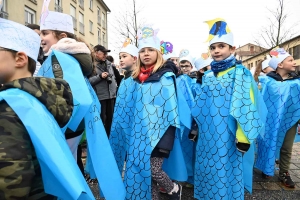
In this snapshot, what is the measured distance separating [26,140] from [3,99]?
0.19 metres

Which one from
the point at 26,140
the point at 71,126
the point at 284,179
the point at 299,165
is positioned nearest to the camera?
the point at 26,140

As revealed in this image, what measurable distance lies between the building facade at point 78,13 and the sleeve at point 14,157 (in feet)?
33.8

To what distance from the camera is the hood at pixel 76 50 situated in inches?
84.1

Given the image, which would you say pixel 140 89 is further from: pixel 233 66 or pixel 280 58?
pixel 280 58

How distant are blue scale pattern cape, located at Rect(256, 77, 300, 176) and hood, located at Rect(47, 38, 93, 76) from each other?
2.71 m

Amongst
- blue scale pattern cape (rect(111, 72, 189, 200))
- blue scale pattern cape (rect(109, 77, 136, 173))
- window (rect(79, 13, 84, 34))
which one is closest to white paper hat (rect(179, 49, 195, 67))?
blue scale pattern cape (rect(109, 77, 136, 173))

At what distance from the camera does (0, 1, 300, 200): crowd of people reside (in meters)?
1.11

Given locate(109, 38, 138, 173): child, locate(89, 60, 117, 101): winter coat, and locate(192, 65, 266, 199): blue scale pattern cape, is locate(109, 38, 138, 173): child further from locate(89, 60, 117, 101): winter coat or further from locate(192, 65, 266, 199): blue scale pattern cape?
locate(89, 60, 117, 101): winter coat

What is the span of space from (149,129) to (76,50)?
0.99 metres

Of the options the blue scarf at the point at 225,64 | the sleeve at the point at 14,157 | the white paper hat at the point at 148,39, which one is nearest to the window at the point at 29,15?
the white paper hat at the point at 148,39

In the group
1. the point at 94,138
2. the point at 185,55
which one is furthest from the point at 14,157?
the point at 185,55

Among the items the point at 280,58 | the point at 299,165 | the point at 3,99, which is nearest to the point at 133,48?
the point at 280,58

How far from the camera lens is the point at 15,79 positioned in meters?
1.29

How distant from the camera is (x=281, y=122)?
3.74 meters
